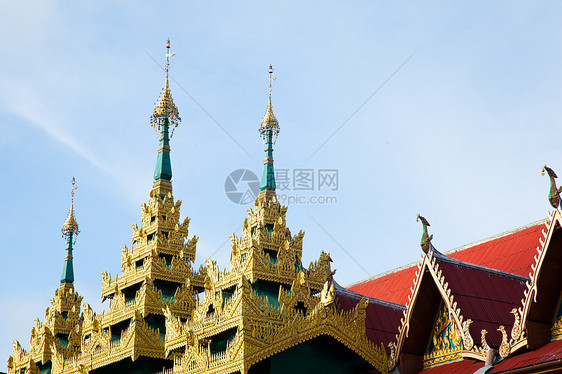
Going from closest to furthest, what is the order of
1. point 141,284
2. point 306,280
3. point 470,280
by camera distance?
point 470,280, point 306,280, point 141,284

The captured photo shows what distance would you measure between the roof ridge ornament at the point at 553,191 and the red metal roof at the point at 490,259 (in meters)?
5.87

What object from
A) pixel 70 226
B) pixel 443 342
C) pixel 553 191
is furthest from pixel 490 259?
pixel 70 226

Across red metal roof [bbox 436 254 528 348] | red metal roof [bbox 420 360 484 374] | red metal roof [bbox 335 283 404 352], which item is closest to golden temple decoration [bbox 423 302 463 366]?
→ red metal roof [bbox 420 360 484 374]

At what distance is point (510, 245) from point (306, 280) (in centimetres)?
697

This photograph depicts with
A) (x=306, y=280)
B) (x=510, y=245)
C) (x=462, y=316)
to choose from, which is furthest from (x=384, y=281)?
(x=462, y=316)

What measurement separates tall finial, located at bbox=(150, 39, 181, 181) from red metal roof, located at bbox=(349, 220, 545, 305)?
8306 millimetres

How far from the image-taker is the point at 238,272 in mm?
25828

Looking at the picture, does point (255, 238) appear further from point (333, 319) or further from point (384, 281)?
point (384, 281)

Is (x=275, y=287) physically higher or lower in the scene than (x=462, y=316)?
higher

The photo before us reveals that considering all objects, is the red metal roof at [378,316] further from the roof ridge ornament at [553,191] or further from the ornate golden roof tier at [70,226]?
the ornate golden roof tier at [70,226]

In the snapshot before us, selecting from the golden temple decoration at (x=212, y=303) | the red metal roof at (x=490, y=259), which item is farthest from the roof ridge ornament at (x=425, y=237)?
the red metal roof at (x=490, y=259)

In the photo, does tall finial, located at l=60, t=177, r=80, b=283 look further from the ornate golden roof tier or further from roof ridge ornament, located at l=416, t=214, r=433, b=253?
roof ridge ornament, located at l=416, t=214, r=433, b=253

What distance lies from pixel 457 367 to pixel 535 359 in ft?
8.97

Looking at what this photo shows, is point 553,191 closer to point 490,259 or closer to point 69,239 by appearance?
point 490,259
